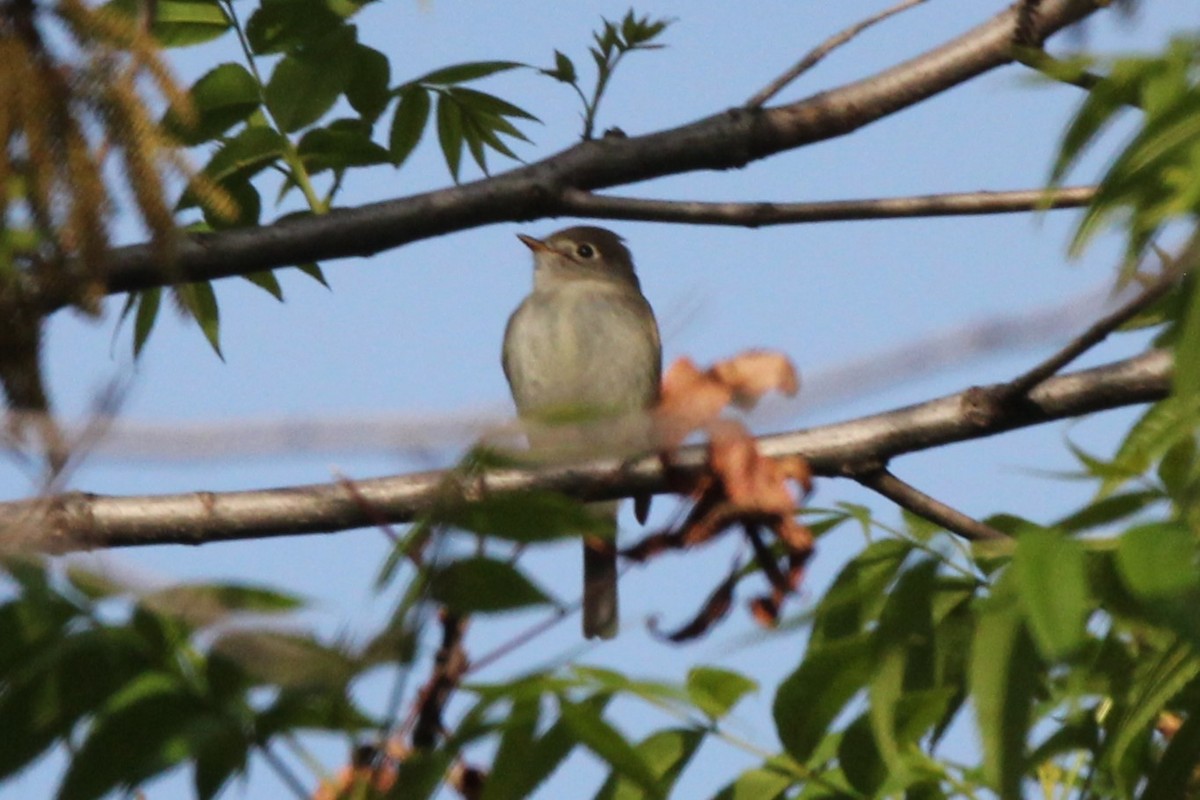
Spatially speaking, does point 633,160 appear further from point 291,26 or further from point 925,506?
point 925,506

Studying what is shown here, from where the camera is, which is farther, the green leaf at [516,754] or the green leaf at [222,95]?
the green leaf at [222,95]

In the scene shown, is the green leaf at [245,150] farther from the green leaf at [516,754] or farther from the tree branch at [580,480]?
the green leaf at [516,754]

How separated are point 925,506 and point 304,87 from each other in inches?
74.9

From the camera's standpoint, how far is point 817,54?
13.6ft

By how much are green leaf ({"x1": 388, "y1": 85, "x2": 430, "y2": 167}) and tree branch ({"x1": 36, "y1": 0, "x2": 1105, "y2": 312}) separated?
0.53 m

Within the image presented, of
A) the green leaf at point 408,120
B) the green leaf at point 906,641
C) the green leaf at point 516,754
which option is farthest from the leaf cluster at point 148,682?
the green leaf at point 408,120

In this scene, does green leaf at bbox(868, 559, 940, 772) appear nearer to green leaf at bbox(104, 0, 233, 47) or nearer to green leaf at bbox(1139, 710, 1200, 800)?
green leaf at bbox(1139, 710, 1200, 800)

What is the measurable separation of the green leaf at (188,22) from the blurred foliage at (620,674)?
1605 millimetres

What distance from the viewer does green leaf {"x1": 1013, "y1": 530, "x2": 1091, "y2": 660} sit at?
2.20m

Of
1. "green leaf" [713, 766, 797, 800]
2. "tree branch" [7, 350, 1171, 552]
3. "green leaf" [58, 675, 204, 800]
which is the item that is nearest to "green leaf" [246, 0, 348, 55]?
"tree branch" [7, 350, 1171, 552]

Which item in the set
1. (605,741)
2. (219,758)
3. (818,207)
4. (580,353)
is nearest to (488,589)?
(605,741)

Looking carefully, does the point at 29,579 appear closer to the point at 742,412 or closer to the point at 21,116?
the point at 21,116

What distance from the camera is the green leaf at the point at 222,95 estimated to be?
4.35 meters

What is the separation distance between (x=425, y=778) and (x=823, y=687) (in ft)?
2.37
